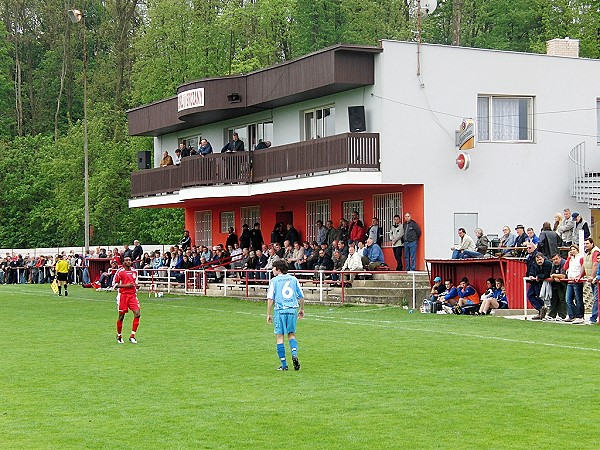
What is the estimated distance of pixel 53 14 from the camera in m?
85.3

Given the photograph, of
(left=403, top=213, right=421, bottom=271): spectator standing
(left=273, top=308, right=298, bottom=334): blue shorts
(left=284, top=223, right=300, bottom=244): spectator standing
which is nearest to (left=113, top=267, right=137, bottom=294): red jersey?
(left=273, top=308, right=298, bottom=334): blue shorts

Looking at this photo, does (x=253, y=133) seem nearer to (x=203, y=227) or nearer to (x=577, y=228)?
A: (x=203, y=227)

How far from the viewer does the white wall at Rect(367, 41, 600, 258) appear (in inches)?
1432

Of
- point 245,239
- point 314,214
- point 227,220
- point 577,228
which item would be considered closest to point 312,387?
point 577,228

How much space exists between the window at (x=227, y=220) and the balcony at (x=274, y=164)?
2.64m

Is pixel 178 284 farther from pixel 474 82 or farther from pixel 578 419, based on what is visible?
pixel 578 419

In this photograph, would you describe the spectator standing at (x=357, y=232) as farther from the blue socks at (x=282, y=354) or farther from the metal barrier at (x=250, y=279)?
the blue socks at (x=282, y=354)

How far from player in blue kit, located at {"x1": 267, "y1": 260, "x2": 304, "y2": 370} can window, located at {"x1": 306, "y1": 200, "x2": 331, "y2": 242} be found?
2349 centimetres

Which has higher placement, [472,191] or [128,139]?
[128,139]

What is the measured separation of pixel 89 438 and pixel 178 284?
32414 mm

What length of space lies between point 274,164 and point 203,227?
12.2 m

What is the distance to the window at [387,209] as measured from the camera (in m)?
37.5

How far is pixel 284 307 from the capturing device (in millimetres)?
17531

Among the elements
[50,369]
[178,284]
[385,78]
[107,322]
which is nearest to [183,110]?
[178,284]
